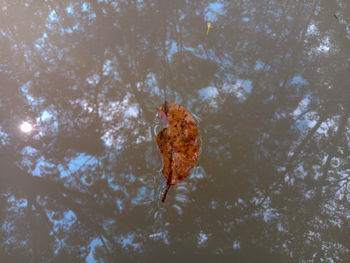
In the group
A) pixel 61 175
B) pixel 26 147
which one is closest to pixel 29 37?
pixel 26 147

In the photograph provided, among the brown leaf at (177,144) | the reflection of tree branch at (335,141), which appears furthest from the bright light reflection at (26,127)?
the reflection of tree branch at (335,141)

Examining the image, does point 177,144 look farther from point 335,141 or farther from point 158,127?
point 335,141

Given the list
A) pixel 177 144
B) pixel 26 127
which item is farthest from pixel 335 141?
pixel 26 127

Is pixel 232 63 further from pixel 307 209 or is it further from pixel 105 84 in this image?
pixel 307 209

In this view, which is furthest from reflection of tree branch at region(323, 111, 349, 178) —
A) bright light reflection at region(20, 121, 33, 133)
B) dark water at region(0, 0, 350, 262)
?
bright light reflection at region(20, 121, 33, 133)

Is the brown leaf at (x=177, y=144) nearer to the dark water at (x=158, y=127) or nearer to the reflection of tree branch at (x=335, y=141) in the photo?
the dark water at (x=158, y=127)

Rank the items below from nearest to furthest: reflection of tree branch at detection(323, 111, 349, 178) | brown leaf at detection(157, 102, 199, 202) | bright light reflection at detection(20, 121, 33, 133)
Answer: brown leaf at detection(157, 102, 199, 202)
reflection of tree branch at detection(323, 111, 349, 178)
bright light reflection at detection(20, 121, 33, 133)

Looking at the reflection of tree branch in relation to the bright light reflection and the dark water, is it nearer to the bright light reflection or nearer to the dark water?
the dark water
